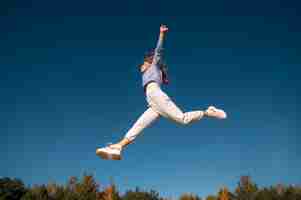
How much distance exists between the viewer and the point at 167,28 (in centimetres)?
812

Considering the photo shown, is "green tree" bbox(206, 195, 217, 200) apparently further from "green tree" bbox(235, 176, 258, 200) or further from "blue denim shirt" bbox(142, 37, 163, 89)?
"blue denim shirt" bbox(142, 37, 163, 89)

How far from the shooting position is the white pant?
802cm

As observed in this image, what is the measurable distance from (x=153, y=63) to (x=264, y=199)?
64503 mm

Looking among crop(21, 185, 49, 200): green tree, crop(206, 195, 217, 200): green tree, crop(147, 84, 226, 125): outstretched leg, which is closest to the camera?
crop(147, 84, 226, 125): outstretched leg

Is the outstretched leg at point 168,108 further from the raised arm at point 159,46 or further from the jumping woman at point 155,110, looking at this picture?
the raised arm at point 159,46

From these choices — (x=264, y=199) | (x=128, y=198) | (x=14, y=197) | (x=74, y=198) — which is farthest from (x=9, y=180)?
(x=264, y=199)

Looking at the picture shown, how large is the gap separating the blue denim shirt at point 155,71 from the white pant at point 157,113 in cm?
11

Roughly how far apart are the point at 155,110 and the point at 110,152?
1227mm

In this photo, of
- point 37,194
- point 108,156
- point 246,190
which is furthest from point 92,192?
point 108,156

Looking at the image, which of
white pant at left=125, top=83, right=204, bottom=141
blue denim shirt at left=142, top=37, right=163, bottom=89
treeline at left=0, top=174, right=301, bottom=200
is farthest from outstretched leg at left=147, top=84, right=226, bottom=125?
treeline at left=0, top=174, right=301, bottom=200

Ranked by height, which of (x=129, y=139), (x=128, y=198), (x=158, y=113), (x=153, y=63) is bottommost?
(x=128, y=198)

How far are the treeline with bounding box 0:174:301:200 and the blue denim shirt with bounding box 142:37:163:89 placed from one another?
56398mm

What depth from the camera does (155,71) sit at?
8297mm

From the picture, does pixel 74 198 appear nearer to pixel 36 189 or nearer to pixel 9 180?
pixel 36 189
